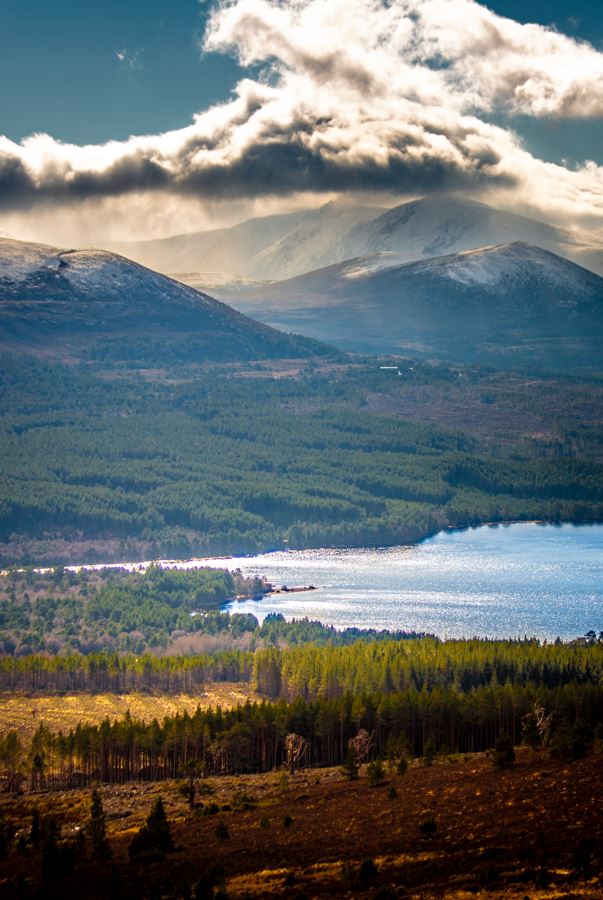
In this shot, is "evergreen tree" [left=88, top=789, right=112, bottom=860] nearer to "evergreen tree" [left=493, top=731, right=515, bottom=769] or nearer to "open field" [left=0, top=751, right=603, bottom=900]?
"open field" [left=0, top=751, right=603, bottom=900]

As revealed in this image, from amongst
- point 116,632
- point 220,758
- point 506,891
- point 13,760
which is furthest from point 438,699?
point 116,632

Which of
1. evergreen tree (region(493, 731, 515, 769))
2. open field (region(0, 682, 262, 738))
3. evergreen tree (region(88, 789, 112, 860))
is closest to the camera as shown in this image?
evergreen tree (region(88, 789, 112, 860))

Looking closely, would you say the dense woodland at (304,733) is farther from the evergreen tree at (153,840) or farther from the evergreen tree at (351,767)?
the evergreen tree at (153,840)

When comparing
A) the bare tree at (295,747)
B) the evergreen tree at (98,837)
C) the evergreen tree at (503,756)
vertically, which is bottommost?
the evergreen tree at (98,837)

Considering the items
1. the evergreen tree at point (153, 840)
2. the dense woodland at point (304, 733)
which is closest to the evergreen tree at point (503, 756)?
the dense woodland at point (304, 733)

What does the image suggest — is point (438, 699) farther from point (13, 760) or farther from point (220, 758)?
point (13, 760)

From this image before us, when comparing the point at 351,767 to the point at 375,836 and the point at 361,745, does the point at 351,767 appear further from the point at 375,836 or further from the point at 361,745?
the point at 375,836

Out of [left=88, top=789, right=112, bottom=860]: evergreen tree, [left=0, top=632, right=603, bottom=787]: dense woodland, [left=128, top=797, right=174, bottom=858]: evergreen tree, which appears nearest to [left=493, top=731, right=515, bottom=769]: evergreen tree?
[left=0, top=632, right=603, bottom=787]: dense woodland
